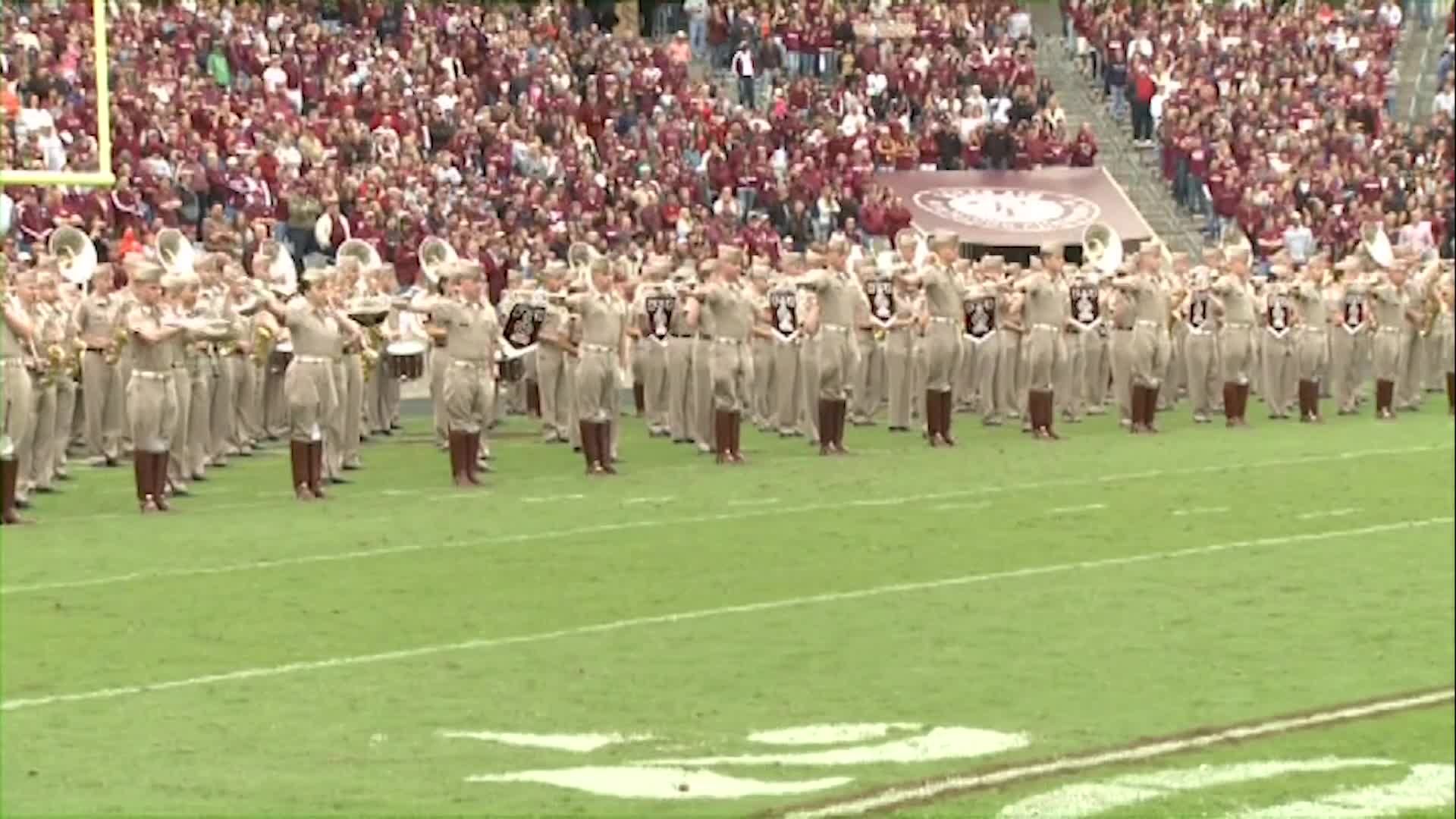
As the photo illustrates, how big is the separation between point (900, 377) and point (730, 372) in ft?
13.5

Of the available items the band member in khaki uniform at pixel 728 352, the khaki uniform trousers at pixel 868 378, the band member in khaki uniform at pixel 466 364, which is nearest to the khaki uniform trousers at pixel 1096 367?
the khaki uniform trousers at pixel 868 378

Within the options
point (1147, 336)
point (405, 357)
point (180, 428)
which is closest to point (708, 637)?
point (180, 428)

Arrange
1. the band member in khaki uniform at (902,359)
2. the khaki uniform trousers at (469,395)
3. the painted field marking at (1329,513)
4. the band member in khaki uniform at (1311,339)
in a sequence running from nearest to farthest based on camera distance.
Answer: the painted field marking at (1329,513) < the khaki uniform trousers at (469,395) < the band member in khaki uniform at (902,359) < the band member in khaki uniform at (1311,339)

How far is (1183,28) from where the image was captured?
2802 centimetres

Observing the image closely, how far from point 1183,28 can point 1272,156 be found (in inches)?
247

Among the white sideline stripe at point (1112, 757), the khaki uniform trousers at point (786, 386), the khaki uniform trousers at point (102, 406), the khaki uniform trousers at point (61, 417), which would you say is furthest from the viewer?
the khaki uniform trousers at point (786, 386)

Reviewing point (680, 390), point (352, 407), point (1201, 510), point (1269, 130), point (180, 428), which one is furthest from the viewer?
point (1269, 130)

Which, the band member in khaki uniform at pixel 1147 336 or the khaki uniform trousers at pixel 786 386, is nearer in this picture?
the khaki uniform trousers at pixel 786 386

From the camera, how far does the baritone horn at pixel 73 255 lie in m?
22.4

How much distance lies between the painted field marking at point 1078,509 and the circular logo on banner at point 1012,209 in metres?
15.4

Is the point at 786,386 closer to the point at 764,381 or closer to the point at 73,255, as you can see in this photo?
the point at 764,381

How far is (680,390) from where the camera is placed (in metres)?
25.3

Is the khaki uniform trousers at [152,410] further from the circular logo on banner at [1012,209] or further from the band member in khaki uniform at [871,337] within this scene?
the circular logo on banner at [1012,209]

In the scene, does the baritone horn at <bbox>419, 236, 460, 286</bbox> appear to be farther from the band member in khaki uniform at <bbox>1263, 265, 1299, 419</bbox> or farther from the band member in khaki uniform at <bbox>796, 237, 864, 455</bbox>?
the band member in khaki uniform at <bbox>1263, 265, 1299, 419</bbox>
